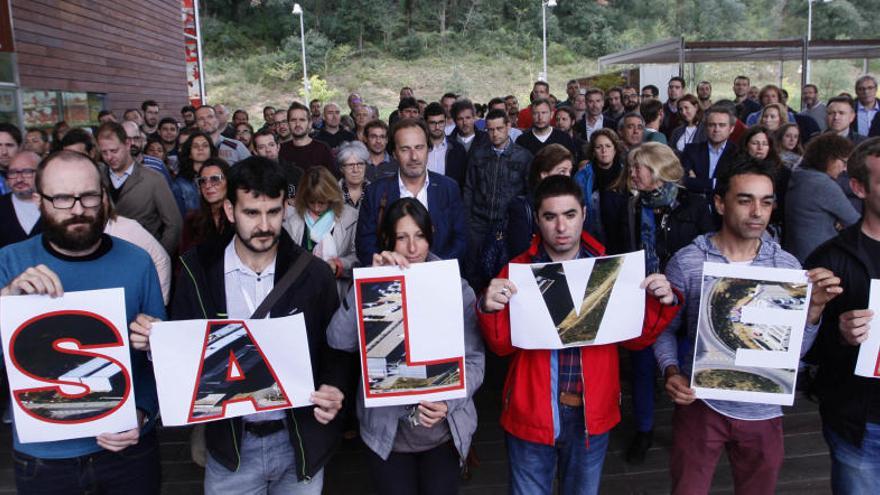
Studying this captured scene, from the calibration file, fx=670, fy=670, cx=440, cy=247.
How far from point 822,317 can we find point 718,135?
3.99 meters

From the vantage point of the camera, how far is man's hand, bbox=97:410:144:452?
2223 mm

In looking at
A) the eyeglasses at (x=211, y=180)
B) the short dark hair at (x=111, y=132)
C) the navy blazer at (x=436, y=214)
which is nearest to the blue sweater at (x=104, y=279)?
the navy blazer at (x=436, y=214)

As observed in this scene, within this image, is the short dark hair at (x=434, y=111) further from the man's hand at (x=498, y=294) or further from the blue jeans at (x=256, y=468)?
the blue jeans at (x=256, y=468)

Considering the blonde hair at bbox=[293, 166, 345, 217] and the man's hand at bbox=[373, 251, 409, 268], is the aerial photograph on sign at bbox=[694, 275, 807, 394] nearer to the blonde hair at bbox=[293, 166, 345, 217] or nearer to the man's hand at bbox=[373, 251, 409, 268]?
the man's hand at bbox=[373, 251, 409, 268]

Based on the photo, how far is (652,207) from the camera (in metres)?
4.05

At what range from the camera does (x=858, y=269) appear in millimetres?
2381

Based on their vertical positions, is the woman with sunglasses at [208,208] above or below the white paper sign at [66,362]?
above

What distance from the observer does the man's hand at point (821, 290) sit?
2297 mm

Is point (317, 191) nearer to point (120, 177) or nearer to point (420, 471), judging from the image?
point (120, 177)

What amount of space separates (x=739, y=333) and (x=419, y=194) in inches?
99.0

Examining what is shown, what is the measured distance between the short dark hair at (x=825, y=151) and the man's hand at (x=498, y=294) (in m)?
3.00

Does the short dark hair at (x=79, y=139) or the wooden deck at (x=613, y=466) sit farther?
the short dark hair at (x=79, y=139)

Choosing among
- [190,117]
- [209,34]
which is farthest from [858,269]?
[209,34]

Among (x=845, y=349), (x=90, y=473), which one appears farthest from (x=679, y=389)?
(x=90, y=473)
